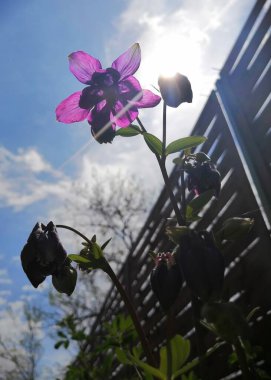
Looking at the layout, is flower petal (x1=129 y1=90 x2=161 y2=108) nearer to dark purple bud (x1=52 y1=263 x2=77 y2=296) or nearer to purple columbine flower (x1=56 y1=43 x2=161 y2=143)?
purple columbine flower (x1=56 y1=43 x2=161 y2=143)

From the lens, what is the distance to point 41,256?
426 millimetres

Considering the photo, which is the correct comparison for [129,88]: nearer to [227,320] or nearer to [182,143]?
[182,143]

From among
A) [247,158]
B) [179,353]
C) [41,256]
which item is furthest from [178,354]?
[247,158]

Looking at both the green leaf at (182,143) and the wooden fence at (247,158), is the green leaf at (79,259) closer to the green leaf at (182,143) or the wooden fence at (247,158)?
the green leaf at (182,143)

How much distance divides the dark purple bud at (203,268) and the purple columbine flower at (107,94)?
0.31 metres

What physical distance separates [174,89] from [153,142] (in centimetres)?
9

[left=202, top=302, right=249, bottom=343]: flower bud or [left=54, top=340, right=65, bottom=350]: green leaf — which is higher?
[left=54, top=340, right=65, bottom=350]: green leaf

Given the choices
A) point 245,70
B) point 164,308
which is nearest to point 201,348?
point 164,308

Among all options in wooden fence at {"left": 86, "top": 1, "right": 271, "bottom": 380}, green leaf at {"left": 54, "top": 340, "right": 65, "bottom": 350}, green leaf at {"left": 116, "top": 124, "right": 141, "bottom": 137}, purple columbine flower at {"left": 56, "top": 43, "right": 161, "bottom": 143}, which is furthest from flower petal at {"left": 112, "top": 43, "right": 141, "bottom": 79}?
green leaf at {"left": 54, "top": 340, "right": 65, "bottom": 350}

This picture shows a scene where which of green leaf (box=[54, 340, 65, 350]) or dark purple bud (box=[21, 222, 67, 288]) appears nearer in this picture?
dark purple bud (box=[21, 222, 67, 288])

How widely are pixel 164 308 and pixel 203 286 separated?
0.21ft

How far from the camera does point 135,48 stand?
614 millimetres

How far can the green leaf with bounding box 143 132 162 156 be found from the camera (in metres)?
0.52

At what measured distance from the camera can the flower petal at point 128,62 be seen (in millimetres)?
615
